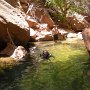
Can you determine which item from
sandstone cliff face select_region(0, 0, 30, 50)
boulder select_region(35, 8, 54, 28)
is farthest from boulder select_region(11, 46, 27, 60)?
boulder select_region(35, 8, 54, 28)

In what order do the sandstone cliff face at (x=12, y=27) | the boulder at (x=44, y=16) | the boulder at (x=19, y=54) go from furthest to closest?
the boulder at (x=44, y=16), the sandstone cliff face at (x=12, y=27), the boulder at (x=19, y=54)

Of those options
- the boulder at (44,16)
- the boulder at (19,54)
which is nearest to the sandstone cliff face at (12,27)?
the boulder at (19,54)

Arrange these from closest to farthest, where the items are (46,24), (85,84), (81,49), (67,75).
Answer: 1. (85,84)
2. (67,75)
3. (81,49)
4. (46,24)

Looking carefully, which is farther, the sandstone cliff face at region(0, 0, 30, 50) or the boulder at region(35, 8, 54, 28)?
the boulder at region(35, 8, 54, 28)

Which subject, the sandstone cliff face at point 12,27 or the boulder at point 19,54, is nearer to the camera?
the boulder at point 19,54

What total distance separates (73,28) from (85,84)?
1957 centimetres

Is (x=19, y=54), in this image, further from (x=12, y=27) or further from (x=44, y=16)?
(x=44, y=16)

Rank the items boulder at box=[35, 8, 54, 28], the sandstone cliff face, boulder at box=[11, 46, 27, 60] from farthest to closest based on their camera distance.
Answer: boulder at box=[35, 8, 54, 28], the sandstone cliff face, boulder at box=[11, 46, 27, 60]

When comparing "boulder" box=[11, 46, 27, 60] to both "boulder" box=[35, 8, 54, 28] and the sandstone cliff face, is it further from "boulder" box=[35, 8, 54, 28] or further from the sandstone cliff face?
"boulder" box=[35, 8, 54, 28]

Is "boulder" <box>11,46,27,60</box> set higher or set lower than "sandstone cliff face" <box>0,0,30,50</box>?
lower

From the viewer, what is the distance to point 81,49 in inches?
948

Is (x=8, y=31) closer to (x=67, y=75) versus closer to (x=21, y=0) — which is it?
(x=67, y=75)

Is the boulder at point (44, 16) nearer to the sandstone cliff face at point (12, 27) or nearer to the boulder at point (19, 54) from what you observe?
the sandstone cliff face at point (12, 27)

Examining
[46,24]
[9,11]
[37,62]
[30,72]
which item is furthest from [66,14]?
[30,72]
